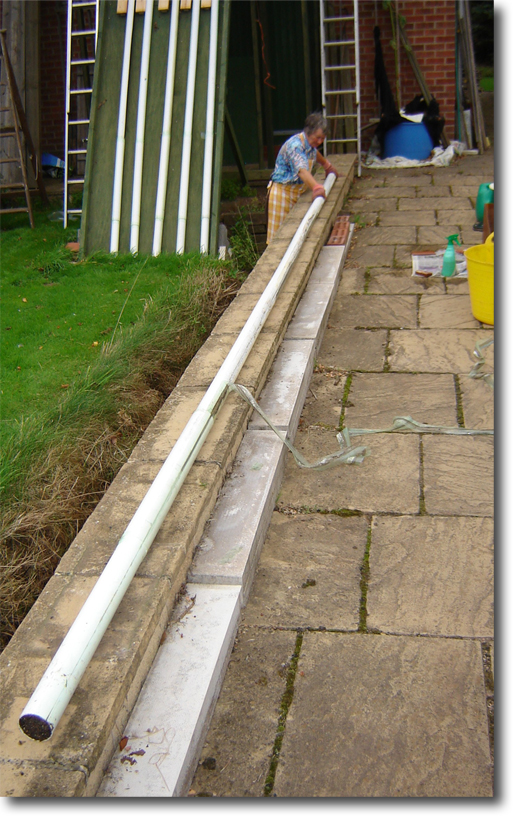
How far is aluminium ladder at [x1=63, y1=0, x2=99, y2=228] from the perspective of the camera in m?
7.62

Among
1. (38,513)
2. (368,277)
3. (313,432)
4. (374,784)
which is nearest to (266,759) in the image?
(374,784)

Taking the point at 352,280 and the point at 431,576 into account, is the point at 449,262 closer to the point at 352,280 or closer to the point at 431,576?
the point at 352,280

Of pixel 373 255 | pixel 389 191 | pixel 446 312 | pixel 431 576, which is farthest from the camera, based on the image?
pixel 389 191

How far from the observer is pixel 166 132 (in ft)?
21.9

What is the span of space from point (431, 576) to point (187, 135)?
211 inches

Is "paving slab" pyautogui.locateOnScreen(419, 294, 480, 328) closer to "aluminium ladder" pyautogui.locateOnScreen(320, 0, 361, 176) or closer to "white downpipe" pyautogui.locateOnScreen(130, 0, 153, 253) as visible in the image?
"white downpipe" pyautogui.locateOnScreen(130, 0, 153, 253)

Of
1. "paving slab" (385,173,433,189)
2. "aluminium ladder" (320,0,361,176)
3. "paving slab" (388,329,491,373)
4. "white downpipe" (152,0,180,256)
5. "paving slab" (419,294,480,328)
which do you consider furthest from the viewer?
"aluminium ladder" (320,0,361,176)

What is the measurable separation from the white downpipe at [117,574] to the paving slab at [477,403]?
115cm

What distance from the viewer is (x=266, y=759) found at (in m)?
1.88

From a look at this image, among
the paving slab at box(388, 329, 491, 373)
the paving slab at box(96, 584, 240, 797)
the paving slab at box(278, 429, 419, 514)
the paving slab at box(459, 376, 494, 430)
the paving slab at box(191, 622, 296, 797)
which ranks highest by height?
the paving slab at box(388, 329, 491, 373)

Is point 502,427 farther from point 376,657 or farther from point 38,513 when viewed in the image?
point 38,513

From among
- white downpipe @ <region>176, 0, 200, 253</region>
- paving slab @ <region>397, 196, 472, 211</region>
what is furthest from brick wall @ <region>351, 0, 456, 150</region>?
white downpipe @ <region>176, 0, 200, 253</region>

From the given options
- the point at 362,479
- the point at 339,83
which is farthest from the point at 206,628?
the point at 339,83

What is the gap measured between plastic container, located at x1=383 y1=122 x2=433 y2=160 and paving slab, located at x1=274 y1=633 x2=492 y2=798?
781cm
